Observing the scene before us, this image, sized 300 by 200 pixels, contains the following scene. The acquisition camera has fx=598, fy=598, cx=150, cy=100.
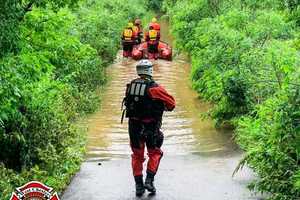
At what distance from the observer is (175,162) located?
960cm

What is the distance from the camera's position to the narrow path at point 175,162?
7877 mm

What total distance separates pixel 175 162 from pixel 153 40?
571 inches

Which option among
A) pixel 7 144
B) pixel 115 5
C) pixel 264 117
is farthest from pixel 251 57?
pixel 115 5

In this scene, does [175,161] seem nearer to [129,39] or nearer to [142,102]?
[142,102]

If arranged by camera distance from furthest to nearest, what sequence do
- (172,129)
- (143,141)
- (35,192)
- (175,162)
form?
1. (172,129)
2. (175,162)
3. (143,141)
4. (35,192)

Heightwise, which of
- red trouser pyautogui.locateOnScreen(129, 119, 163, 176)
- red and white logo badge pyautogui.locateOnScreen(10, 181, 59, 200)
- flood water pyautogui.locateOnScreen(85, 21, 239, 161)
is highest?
red and white logo badge pyautogui.locateOnScreen(10, 181, 59, 200)

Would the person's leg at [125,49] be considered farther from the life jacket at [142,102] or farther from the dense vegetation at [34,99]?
the life jacket at [142,102]

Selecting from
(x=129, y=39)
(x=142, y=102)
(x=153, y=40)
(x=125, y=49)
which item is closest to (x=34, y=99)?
(x=142, y=102)

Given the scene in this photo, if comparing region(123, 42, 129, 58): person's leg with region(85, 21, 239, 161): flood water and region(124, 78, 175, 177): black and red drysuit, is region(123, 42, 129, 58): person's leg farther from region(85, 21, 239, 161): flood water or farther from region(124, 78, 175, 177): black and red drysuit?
region(124, 78, 175, 177): black and red drysuit

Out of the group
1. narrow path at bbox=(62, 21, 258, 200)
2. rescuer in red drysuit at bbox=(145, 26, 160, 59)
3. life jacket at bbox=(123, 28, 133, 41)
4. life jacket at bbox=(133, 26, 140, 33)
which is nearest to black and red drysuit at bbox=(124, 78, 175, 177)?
narrow path at bbox=(62, 21, 258, 200)

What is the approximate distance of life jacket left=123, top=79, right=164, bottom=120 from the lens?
761 cm

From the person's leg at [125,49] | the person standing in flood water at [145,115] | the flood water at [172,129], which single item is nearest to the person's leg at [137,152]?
the person standing in flood water at [145,115]

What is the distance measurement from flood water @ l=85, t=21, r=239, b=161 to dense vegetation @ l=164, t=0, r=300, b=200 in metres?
0.43

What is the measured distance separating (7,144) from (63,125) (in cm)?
149
